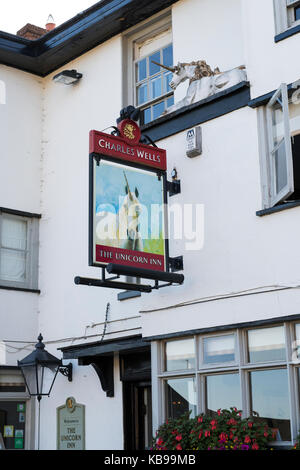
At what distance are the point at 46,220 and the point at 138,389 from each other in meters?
4.01

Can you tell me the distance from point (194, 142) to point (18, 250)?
5.46 meters

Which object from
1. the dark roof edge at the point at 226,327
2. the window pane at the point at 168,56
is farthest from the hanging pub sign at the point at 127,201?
the window pane at the point at 168,56

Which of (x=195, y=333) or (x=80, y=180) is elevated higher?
(x=80, y=180)

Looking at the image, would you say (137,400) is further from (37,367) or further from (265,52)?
(265,52)

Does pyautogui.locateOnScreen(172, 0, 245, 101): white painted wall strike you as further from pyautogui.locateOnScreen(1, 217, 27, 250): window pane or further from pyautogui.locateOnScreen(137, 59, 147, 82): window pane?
pyautogui.locateOnScreen(1, 217, 27, 250): window pane

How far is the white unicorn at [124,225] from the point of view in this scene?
951 centimetres

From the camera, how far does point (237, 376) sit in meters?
9.18

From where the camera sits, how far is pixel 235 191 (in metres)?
9.62

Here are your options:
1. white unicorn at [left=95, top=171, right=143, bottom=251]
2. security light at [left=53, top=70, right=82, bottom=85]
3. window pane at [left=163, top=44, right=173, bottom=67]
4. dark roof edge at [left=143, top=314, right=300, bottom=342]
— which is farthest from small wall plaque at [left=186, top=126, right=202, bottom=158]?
security light at [left=53, top=70, right=82, bottom=85]

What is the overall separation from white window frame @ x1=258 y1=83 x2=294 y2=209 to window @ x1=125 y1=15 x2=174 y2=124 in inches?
148

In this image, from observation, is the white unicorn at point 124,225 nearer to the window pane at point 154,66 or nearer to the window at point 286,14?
the window at point 286,14
